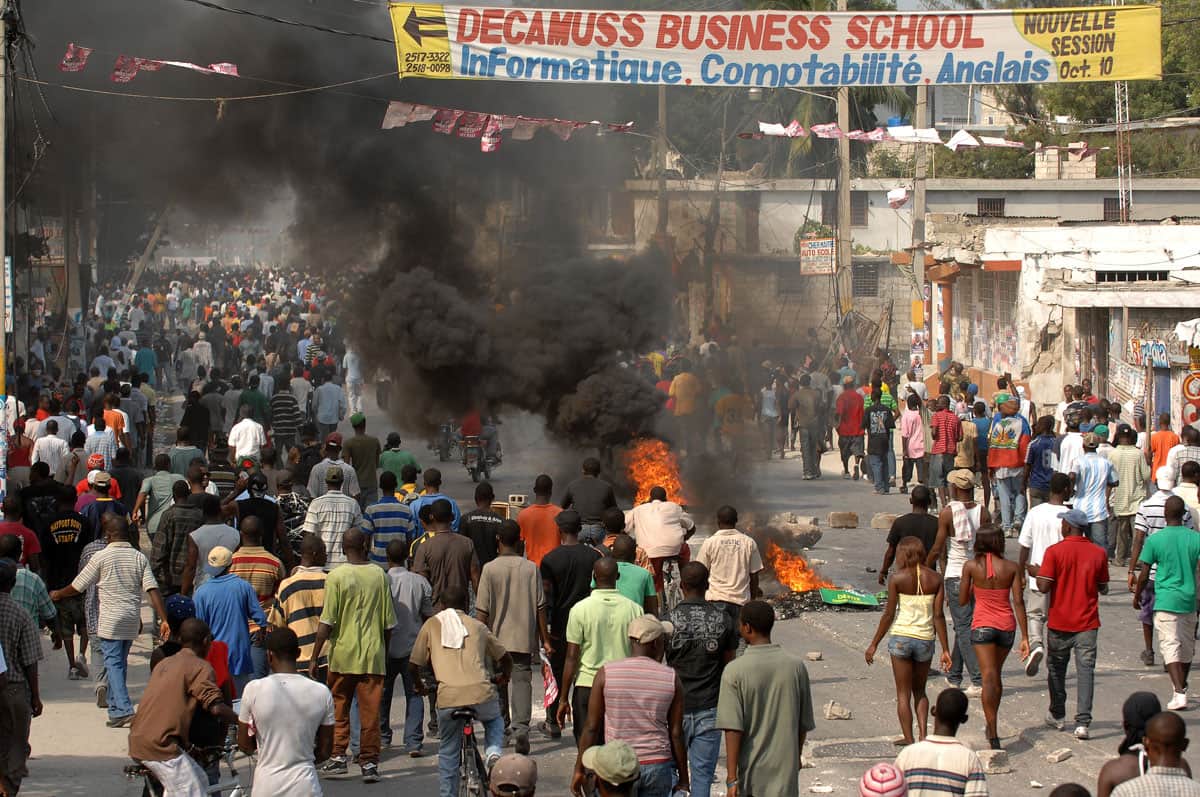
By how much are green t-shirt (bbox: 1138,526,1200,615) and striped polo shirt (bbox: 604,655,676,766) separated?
4.54 meters

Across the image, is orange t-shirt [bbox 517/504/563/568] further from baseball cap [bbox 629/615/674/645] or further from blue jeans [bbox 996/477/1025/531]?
blue jeans [bbox 996/477/1025/531]

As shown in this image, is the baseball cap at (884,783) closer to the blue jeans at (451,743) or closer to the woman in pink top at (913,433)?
the blue jeans at (451,743)

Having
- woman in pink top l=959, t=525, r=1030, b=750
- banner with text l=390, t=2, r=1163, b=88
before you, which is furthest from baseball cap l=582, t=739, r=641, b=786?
banner with text l=390, t=2, r=1163, b=88

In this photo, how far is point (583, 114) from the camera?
83.2 ft

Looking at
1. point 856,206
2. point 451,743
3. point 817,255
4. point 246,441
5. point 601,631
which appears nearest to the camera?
point 451,743

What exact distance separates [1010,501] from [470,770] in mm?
10349

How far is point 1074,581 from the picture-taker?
880cm

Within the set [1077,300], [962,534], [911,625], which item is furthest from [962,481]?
[1077,300]

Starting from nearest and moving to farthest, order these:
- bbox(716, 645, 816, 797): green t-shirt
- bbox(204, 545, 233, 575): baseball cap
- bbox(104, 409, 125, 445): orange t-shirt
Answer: bbox(716, 645, 816, 797): green t-shirt
bbox(204, 545, 233, 575): baseball cap
bbox(104, 409, 125, 445): orange t-shirt


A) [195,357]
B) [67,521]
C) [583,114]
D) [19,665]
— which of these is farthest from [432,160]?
[19,665]

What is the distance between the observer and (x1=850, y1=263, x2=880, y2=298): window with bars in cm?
3841

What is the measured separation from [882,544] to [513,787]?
11177mm

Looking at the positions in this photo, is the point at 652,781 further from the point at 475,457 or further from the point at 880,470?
the point at 880,470

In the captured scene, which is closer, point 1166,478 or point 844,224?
point 1166,478
